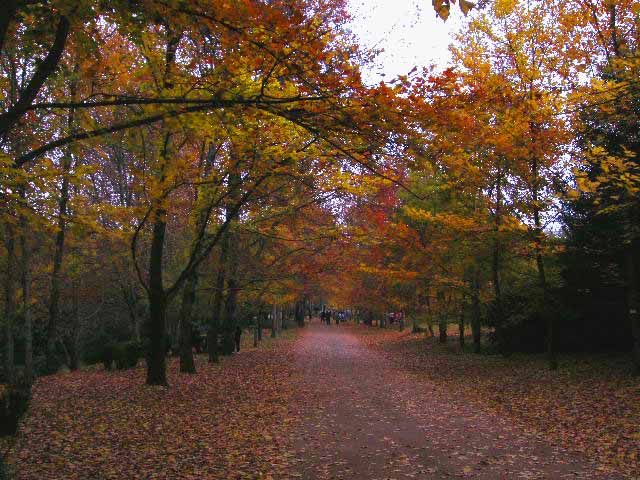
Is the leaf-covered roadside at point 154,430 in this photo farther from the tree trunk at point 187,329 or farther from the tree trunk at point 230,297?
the tree trunk at point 230,297

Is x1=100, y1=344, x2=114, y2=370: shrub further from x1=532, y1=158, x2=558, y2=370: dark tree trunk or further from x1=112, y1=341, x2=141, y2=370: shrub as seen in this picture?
x1=532, y1=158, x2=558, y2=370: dark tree trunk

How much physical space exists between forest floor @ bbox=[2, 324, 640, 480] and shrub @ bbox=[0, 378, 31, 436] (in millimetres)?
315

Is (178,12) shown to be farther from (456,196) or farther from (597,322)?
(597,322)

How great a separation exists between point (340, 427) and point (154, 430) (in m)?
2.82

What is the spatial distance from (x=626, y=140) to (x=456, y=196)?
4.53 m

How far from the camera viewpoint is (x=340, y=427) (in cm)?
814

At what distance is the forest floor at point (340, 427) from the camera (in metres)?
5.98

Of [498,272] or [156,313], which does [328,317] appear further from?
[156,313]

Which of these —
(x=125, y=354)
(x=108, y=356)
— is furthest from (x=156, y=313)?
(x=108, y=356)

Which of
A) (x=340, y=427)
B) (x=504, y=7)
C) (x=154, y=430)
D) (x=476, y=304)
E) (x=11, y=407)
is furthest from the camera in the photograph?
(x=476, y=304)

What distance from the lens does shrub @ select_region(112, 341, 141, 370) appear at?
17.0 meters

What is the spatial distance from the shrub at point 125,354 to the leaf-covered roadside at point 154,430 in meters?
3.21

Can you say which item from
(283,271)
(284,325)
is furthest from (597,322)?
(284,325)

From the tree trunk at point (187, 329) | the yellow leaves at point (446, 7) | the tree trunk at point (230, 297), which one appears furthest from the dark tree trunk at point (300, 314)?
the yellow leaves at point (446, 7)
